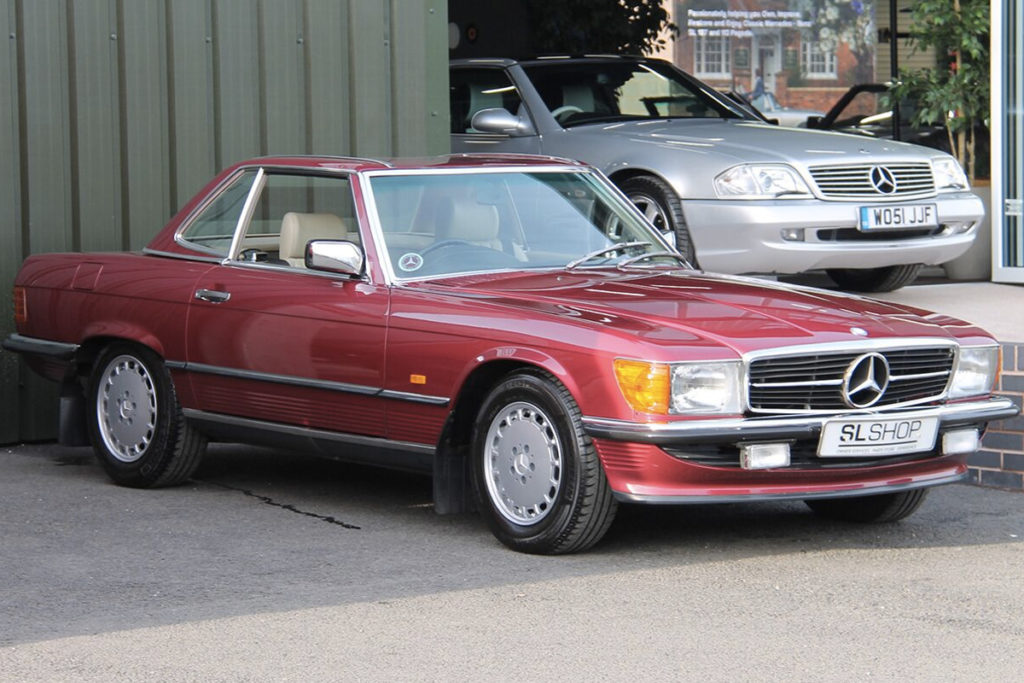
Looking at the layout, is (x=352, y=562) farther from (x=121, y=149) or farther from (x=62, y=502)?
(x=121, y=149)

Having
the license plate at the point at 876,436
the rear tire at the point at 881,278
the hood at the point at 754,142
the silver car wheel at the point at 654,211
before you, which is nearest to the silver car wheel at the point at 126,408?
→ the license plate at the point at 876,436

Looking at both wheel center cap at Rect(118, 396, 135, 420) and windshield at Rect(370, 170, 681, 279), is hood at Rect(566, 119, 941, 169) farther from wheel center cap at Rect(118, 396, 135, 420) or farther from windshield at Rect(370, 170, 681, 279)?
wheel center cap at Rect(118, 396, 135, 420)

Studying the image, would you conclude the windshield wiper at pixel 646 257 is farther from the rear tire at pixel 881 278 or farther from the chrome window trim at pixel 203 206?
the rear tire at pixel 881 278

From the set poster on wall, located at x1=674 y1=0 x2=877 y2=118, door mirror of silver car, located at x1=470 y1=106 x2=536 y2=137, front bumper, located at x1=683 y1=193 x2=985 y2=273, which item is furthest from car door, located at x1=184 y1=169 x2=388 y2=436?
poster on wall, located at x1=674 y1=0 x2=877 y2=118

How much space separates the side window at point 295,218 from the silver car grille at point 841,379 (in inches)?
75.1

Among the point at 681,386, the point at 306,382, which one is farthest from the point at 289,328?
the point at 681,386

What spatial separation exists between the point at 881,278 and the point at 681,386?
6032mm

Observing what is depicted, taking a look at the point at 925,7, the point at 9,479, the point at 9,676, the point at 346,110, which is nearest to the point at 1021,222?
the point at 925,7

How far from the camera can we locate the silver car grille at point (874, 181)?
34.8 feet

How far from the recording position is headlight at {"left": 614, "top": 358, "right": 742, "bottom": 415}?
5.88 m

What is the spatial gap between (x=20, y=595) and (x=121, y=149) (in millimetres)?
4317

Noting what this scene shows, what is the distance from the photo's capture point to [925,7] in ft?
47.4

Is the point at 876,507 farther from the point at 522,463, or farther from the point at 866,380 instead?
the point at 522,463

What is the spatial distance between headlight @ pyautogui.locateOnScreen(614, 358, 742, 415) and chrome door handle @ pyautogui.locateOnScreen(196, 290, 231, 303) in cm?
212
